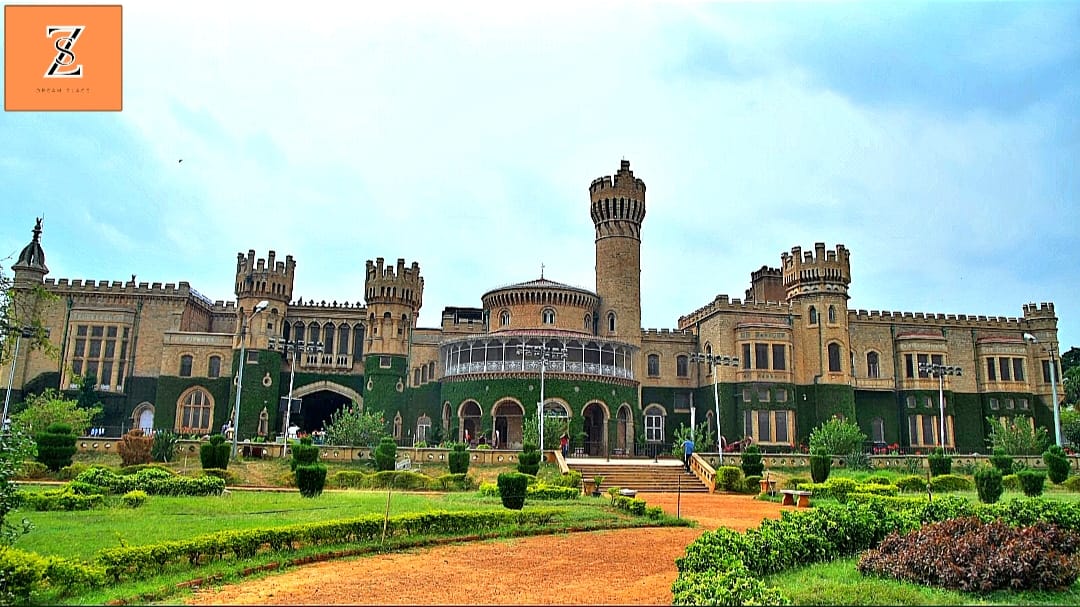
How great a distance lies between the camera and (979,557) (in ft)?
38.7

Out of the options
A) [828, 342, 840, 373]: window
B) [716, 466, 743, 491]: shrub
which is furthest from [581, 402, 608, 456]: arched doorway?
[828, 342, 840, 373]: window

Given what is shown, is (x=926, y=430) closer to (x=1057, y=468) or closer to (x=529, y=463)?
(x=1057, y=468)

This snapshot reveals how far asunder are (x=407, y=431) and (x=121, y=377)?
18004mm

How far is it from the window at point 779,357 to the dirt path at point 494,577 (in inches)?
1324

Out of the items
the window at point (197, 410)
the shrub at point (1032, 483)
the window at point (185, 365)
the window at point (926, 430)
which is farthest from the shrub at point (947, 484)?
the window at point (185, 365)

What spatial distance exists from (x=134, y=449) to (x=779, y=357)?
119ft

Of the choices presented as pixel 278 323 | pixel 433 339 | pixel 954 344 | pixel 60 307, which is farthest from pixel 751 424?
pixel 60 307

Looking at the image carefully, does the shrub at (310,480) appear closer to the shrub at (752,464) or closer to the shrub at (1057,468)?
the shrub at (752,464)

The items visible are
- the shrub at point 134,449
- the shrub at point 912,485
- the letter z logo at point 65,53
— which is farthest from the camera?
the shrub at point 134,449

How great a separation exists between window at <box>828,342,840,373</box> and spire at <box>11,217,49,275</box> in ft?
164

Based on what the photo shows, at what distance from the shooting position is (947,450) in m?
50.4

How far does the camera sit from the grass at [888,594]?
11.0 m

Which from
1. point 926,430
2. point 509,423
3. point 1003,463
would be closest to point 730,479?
point 1003,463

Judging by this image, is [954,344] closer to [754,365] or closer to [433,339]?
[754,365]
